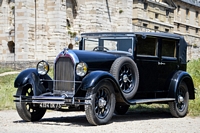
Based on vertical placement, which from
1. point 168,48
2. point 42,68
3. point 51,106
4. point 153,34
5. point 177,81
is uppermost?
point 153,34

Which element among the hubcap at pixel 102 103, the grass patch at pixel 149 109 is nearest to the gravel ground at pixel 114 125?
the hubcap at pixel 102 103

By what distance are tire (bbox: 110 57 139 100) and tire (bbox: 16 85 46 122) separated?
6.81 feet

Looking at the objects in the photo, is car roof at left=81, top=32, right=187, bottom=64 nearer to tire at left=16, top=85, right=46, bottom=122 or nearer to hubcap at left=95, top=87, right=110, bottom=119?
hubcap at left=95, top=87, right=110, bottom=119

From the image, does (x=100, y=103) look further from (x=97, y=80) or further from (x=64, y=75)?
(x=64, y=75)

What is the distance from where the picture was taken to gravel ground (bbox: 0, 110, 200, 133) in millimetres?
9859

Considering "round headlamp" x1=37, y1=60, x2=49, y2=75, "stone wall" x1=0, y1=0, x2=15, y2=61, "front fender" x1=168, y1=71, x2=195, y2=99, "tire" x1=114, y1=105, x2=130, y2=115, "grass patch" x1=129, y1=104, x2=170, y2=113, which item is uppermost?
"stone wall" x1=0, y1=0, x2=15, y2=61

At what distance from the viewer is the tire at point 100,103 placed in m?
10.4

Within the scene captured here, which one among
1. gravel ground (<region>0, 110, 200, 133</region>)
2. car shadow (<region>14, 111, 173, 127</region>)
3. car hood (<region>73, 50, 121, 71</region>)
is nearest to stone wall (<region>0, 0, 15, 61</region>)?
car shadow (<region>14, 111, 173, 127</region>)

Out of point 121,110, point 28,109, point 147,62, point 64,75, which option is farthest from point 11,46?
point 64,75

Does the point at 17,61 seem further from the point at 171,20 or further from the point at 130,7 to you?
the point at 171,20

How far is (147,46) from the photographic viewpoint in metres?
12.5

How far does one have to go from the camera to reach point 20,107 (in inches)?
444

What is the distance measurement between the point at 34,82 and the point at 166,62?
383 cm

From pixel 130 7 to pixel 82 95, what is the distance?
3439cm
